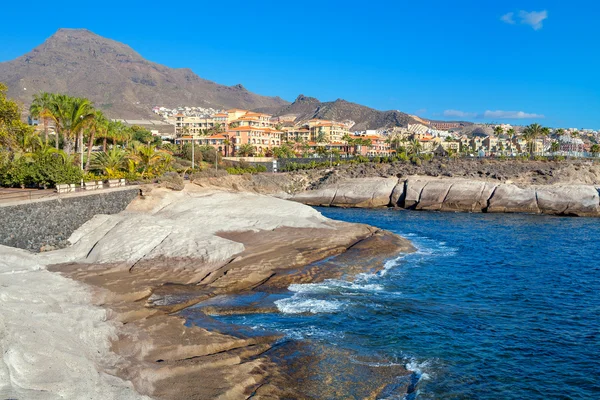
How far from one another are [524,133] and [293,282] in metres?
94.7

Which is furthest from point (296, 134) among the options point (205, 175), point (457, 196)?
point (205, 175)

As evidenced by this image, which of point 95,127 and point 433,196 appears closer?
point 95,127

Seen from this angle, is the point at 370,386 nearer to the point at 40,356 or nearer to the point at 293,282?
the point at 40,356

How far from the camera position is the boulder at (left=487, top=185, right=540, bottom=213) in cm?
5825

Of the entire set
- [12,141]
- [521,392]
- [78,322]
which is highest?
[12,141]

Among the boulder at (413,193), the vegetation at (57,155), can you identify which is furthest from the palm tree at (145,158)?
the boulder at (413,193)

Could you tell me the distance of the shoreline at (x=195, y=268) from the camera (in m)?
13.0

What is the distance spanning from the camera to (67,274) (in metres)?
21.7

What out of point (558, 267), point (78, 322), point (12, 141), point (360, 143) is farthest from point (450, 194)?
point (360, 143)

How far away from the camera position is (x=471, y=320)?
1934 centimetres

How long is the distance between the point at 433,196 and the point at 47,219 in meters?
47.5

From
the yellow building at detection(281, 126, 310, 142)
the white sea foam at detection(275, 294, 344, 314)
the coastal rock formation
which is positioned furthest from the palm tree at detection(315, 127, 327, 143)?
the white sea foam at detection(275, 294, 344, 314)

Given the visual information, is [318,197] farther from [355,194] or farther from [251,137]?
[251,137]

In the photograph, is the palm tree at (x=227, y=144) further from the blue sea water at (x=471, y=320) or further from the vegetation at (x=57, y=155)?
the blue sea water at (x=471, y=320)
